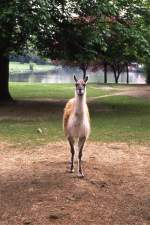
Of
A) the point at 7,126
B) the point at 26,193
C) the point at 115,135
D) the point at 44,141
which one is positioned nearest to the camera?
the point at 26,193

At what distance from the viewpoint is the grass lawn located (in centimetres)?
1442

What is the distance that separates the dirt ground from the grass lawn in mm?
1905

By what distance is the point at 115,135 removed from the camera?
1484cm

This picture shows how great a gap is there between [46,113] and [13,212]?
12134mm

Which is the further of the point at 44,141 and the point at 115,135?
the point at 115,135

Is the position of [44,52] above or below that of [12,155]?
above

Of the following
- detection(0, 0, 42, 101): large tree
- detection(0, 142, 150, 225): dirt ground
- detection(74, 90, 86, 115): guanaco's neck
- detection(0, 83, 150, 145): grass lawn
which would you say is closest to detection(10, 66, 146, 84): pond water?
detection(0, 83, 150, 145): grass lawn

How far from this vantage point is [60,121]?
17.5 meters

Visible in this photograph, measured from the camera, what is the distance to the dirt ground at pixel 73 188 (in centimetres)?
761

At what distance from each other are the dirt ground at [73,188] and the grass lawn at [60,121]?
191 centimetres

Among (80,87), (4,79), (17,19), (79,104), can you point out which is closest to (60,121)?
(17,19)

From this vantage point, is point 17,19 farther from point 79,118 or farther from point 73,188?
point 73,188

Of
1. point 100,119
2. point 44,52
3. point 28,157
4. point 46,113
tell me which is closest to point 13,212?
point 28,157

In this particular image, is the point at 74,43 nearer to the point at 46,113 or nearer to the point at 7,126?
the point at 46,113
